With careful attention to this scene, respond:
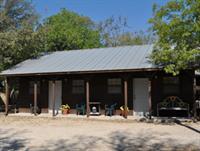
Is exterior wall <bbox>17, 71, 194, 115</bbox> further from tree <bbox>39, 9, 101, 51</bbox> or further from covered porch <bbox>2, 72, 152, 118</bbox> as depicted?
tree <bbox>39, 9, 101, 51</bbox>

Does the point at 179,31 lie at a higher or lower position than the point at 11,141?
higher

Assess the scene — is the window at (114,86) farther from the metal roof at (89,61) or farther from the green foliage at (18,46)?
the green foliage at (18,46)

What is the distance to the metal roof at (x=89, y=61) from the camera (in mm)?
18527

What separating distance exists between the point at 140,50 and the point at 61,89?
5.68m

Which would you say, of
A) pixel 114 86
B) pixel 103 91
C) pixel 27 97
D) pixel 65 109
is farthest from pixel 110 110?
pixel 27 97

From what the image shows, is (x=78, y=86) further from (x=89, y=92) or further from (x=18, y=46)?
(x=18, y=46)

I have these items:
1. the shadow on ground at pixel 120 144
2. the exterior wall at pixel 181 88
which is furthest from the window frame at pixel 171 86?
the shadow on ground at pixel 120 144

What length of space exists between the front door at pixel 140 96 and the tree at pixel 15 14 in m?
11.6

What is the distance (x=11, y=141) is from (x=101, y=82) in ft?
32.3

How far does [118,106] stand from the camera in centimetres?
1981

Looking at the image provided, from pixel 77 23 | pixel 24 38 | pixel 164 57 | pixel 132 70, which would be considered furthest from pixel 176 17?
pixel 77 23


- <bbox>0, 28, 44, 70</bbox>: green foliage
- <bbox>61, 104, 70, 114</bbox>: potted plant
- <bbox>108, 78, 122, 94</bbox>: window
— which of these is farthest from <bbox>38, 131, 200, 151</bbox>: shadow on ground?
<bbox>0, 28, 44, 70</bbox>: green foliage

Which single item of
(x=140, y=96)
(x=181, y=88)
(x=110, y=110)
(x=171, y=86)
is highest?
(x=171, y=86)

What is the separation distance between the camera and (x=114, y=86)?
20016 millimetres
